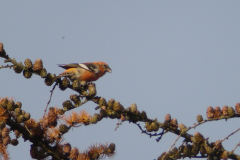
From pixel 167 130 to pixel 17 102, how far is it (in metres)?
2.17

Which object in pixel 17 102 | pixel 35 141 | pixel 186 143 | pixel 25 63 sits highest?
pixel 25 63

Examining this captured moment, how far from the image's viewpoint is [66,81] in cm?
475

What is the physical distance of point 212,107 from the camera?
4.30m

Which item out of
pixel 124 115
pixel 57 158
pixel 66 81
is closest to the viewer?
pixel 57 158

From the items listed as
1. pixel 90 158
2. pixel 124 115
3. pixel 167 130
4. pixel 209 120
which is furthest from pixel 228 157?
pixel 90 158

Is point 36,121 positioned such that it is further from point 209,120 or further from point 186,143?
point 209,120

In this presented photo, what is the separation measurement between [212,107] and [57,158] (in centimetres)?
221

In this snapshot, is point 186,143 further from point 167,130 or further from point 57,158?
point 57,158

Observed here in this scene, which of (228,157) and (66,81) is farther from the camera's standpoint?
(66,81)

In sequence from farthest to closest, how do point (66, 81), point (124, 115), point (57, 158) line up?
point (66, 81) → point (124, 115) → point (57, 158)

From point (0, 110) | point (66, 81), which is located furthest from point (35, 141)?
point (66, 81)

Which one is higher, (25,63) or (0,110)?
(25,63)

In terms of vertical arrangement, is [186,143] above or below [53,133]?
below

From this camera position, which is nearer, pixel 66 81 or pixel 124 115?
pixel 124 115
